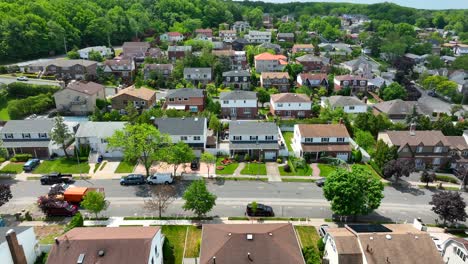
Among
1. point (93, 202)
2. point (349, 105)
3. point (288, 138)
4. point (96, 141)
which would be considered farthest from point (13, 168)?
point (349, 105)

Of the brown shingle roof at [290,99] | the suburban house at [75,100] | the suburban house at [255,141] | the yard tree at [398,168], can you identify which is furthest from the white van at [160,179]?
the brown shingle roof at [290,99]

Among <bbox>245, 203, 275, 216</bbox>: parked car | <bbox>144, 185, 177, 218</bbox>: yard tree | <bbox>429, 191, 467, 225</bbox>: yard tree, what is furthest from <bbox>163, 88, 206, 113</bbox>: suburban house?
<bbox>429, 191, 467, 225</bbox>: yard tree

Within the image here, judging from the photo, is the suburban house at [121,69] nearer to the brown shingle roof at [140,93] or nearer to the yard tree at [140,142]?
the brown shingle roof at [140,93]

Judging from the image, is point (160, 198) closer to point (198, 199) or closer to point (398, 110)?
point (198, 199)

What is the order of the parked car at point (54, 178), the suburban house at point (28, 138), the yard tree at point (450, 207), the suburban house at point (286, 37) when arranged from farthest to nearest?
the suburban house at point (286, 37) → the suburban house at point (28, 138) → the parked car at point (54, 178) → the yard tree at point (450, 207)

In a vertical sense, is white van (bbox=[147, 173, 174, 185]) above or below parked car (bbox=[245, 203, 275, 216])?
above

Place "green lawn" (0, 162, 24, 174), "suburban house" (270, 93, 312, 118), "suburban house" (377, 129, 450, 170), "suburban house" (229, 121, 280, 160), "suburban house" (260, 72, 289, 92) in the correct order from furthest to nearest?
"suburban house" (260, 72, 289, 92), "suburban house" (270, 93, 312, 118), "suburban house" (229, 121, 280, 160), "suburban house" (377, 129, 450, 170), "green lawn" (0, 162, 24, 174)

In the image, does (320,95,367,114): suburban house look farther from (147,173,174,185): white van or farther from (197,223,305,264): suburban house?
A: (197,223,305,264): suburban house
